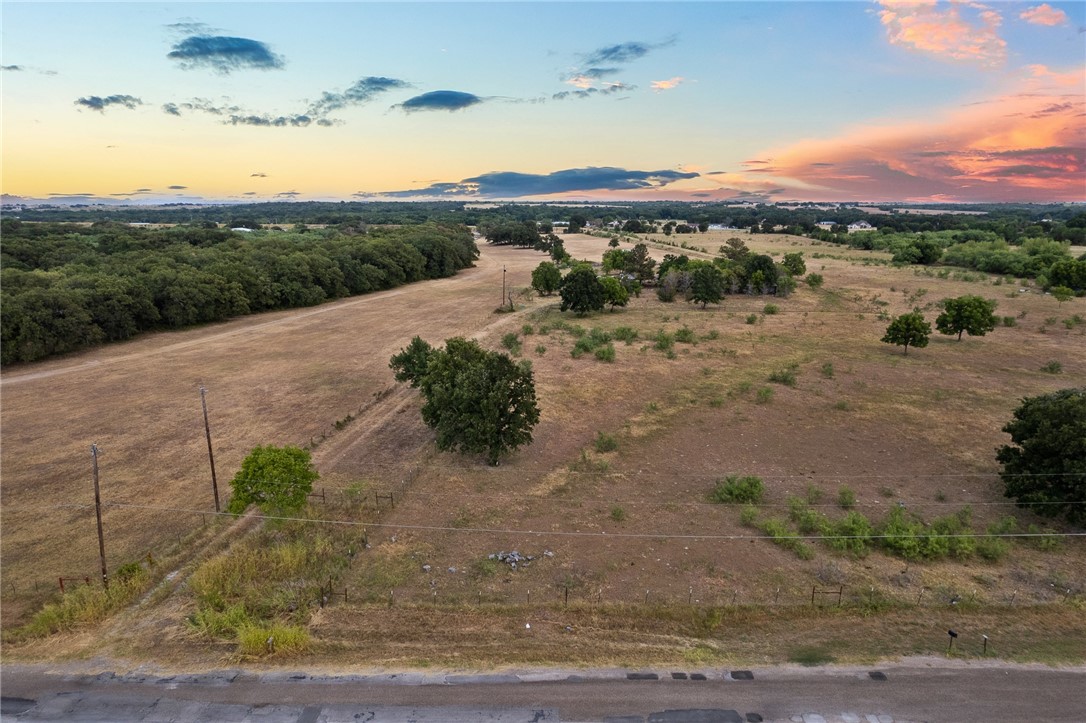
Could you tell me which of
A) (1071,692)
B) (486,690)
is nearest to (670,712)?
(486,690)

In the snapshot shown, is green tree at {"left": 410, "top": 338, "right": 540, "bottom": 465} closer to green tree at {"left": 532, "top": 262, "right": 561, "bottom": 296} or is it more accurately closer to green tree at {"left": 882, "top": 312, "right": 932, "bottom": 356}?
green tree at {"left": 882, "top": 312, "right": 932, "bottom": 356}

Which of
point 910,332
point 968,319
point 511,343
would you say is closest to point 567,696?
point 511,343

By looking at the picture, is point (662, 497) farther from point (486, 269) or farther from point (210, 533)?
point (486, 269)

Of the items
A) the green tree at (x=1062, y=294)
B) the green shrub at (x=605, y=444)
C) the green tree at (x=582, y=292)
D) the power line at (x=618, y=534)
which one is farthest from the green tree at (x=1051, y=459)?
the green tree at (x=1062, y=294)

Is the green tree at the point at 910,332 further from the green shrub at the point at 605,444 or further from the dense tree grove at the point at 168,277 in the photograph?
the dense tree grove at the point at 168,277

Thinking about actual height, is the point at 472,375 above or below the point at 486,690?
above
